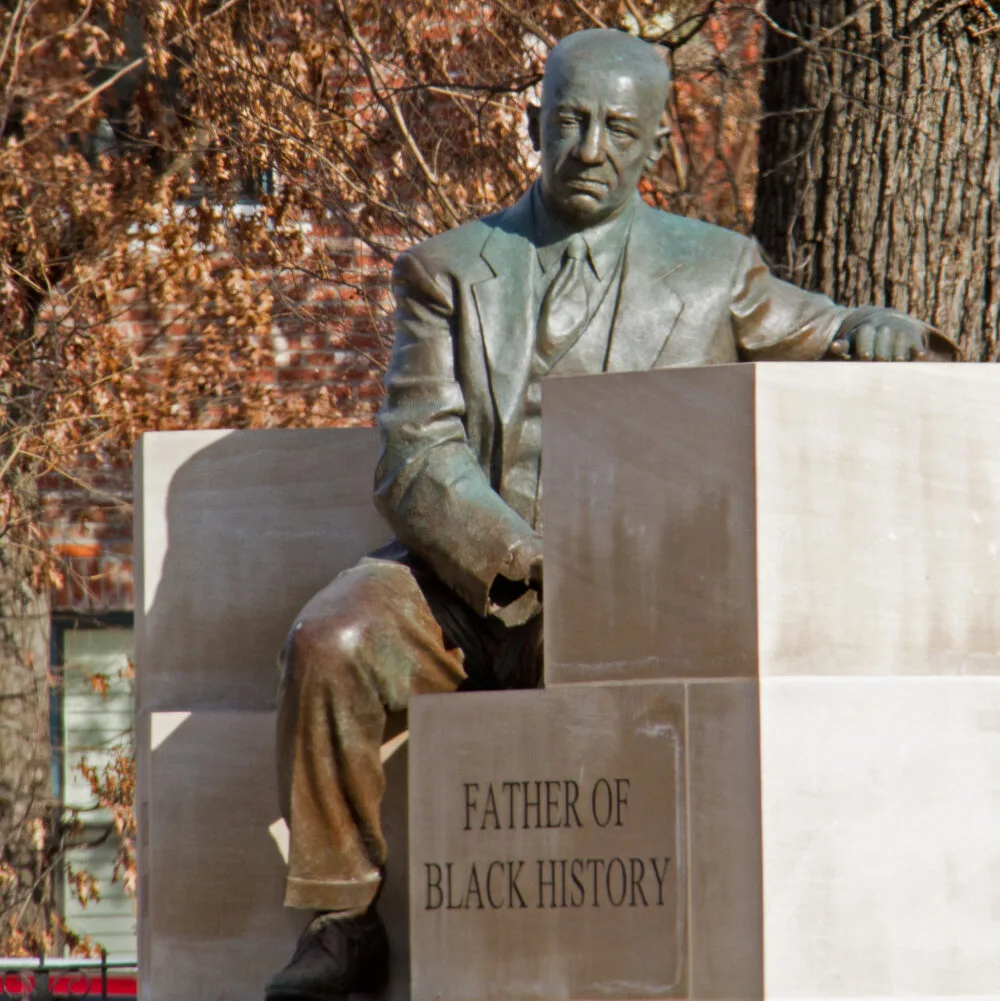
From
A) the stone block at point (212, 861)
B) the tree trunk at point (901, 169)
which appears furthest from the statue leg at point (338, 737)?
the tree trunk at point (901, 169)

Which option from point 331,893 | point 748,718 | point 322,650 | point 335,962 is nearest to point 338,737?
point 322,650

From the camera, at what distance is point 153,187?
12.3 meters

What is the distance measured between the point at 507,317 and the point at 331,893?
1.40m

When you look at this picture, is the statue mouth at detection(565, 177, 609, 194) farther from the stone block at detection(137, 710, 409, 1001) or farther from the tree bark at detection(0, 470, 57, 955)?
the tree bark at detection(0, 470, 57, 955)

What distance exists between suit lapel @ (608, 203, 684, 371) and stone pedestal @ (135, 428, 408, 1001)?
2.91 ft

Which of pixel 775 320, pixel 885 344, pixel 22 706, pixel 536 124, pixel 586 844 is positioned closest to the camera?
pixel 586 844

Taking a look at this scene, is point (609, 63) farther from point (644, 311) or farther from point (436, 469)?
point (436, 469)

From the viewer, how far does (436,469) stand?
6129 millimetres

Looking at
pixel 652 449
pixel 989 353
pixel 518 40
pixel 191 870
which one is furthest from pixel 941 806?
pixel 518 40

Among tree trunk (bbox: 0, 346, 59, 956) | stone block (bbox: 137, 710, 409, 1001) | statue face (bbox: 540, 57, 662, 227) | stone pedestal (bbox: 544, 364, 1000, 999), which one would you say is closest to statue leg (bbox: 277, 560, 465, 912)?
stone pedestal (bbox: 544, 364, 1000, 999)

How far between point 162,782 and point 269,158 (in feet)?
15.6

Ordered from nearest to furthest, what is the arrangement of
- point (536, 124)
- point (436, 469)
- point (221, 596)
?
point (436, 469)
point (536, 124)
point (221, 596)

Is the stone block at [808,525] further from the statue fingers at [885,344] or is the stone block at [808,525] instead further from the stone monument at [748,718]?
the statue fingers at [885,344]

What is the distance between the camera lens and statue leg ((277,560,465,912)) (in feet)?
19.5
